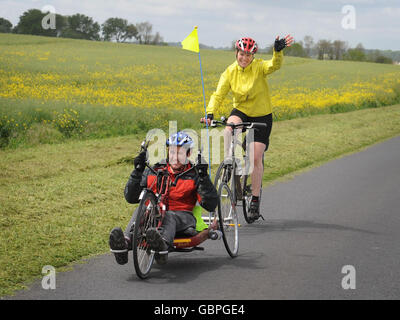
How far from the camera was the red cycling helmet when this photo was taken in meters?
7.46

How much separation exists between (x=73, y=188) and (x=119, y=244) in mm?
4822

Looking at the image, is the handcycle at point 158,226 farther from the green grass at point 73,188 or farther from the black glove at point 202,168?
the green grass at point 73,188

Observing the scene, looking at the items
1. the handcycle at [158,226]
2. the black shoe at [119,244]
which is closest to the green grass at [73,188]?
the black shoe at [119,244]

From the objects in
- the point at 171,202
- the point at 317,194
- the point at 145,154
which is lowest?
the point at 317,194

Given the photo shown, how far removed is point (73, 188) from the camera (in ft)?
32.7

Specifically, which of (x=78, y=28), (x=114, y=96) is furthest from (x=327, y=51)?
(x=114, y=96)

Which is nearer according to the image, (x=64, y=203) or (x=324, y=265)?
(x=324, y=265)

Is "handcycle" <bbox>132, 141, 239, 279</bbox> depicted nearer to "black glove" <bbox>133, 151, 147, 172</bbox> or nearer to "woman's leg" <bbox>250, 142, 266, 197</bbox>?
"black glove" <bbox>133, 151, 147, 172</bbox>

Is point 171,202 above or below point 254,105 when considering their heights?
below

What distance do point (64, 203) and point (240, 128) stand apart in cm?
296

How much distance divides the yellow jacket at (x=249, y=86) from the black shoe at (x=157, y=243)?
8.68 feet

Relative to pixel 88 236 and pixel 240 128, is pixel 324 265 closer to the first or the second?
pixel 240 128
